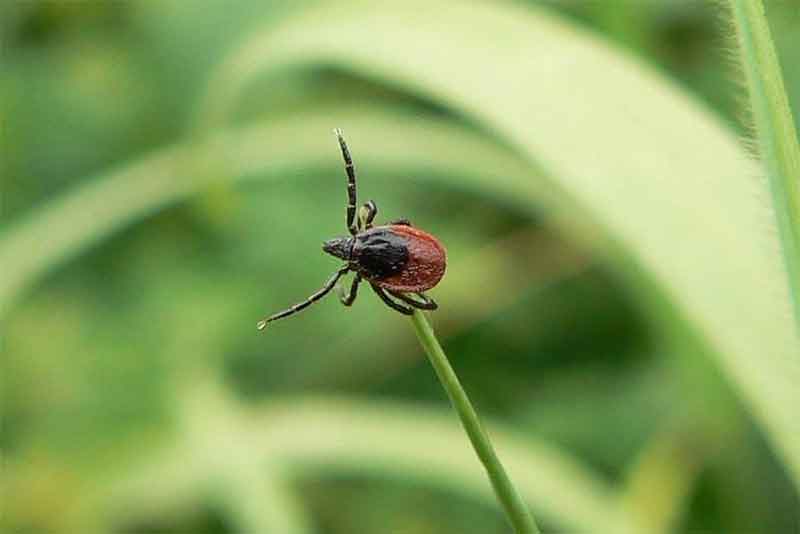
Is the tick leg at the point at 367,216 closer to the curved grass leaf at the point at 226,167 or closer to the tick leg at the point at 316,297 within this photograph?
the tick leg at the point at 316,297

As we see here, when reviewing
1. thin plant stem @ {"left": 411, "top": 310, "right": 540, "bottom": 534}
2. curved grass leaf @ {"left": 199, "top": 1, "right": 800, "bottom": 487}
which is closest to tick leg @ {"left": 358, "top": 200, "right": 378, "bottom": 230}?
curved grass leaf @ {"left": 199, "top": 1, "right": 800, "bottom": 487}

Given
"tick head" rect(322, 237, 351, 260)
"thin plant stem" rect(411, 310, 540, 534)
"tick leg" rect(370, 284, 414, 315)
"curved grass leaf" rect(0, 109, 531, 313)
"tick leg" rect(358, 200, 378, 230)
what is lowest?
"thin plant stem" rect(411, 310, 540, 534)

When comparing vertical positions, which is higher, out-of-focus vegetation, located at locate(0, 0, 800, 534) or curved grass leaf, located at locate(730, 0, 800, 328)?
out-of-focus vegetation, located at locate(0, 0, 800, 534)

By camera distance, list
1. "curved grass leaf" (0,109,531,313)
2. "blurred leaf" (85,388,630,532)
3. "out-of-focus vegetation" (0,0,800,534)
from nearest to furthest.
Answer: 1. "out-of-focus vegetation" (0,0,800,534)
2. "blurred leaf" (85,388,630,532)
3. "curved grass leaf" (0,109,531,313)

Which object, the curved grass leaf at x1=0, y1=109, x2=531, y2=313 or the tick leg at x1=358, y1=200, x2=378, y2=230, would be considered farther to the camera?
the curved grass leaf at x1=0, y1=109, x2=531, y2=313

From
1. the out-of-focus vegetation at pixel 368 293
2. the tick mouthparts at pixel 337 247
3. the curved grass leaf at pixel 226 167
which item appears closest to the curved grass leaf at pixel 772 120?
the out-of-focus vegetation at pixel 368 293

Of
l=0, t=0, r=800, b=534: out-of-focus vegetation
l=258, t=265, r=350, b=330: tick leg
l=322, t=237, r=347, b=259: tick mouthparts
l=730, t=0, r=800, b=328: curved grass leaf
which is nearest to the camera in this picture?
l=730, t=0, r=800, b=328: curved grass leaf

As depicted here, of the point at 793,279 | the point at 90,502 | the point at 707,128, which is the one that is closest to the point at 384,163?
the point at 90,502

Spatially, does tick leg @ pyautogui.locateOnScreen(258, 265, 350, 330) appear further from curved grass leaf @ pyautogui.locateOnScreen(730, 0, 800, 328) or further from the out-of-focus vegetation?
curved grass leaf @ pyautogui.locateOnScreen(730, 0, 800, 328)

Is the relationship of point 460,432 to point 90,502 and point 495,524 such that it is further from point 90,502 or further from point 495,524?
point 90,502

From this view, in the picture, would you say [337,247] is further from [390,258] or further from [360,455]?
[360,455]
